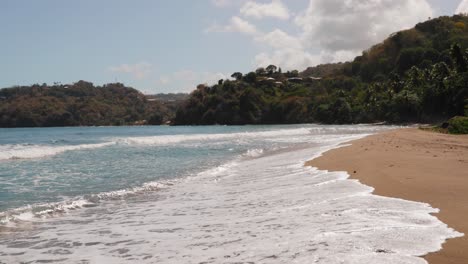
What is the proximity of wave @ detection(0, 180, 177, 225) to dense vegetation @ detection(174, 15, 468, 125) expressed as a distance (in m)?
47.4

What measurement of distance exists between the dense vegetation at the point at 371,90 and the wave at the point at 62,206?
47415mm

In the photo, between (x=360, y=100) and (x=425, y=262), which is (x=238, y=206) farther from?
(x=360, y=100)

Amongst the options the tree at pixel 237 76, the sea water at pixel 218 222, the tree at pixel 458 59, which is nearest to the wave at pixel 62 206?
the sea water at pixel 218 222

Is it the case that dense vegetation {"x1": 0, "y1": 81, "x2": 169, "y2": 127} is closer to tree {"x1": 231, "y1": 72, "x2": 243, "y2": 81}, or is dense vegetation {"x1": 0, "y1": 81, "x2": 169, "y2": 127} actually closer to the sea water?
tree {"x1": 231, "y1": 72, "x2": 243, "y2": 81}

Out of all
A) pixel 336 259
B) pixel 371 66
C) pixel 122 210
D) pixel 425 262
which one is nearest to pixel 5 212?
pixel 122 210

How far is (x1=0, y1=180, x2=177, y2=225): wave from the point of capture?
8123 millimetres

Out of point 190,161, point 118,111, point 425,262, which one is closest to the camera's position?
point 425,262

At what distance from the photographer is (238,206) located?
26.7 ft

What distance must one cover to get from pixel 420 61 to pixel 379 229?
106573mm

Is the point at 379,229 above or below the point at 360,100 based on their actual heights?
below

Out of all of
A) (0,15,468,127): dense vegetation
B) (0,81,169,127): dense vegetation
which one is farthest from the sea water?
(0,81,169,127): dense vegetation

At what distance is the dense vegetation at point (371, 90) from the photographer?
208ft

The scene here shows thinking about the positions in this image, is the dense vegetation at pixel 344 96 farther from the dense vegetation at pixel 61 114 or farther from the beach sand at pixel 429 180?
the beach sand at pixel 429 180

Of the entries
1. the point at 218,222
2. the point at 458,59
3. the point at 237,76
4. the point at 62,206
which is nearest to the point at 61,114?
the point at 237,76
